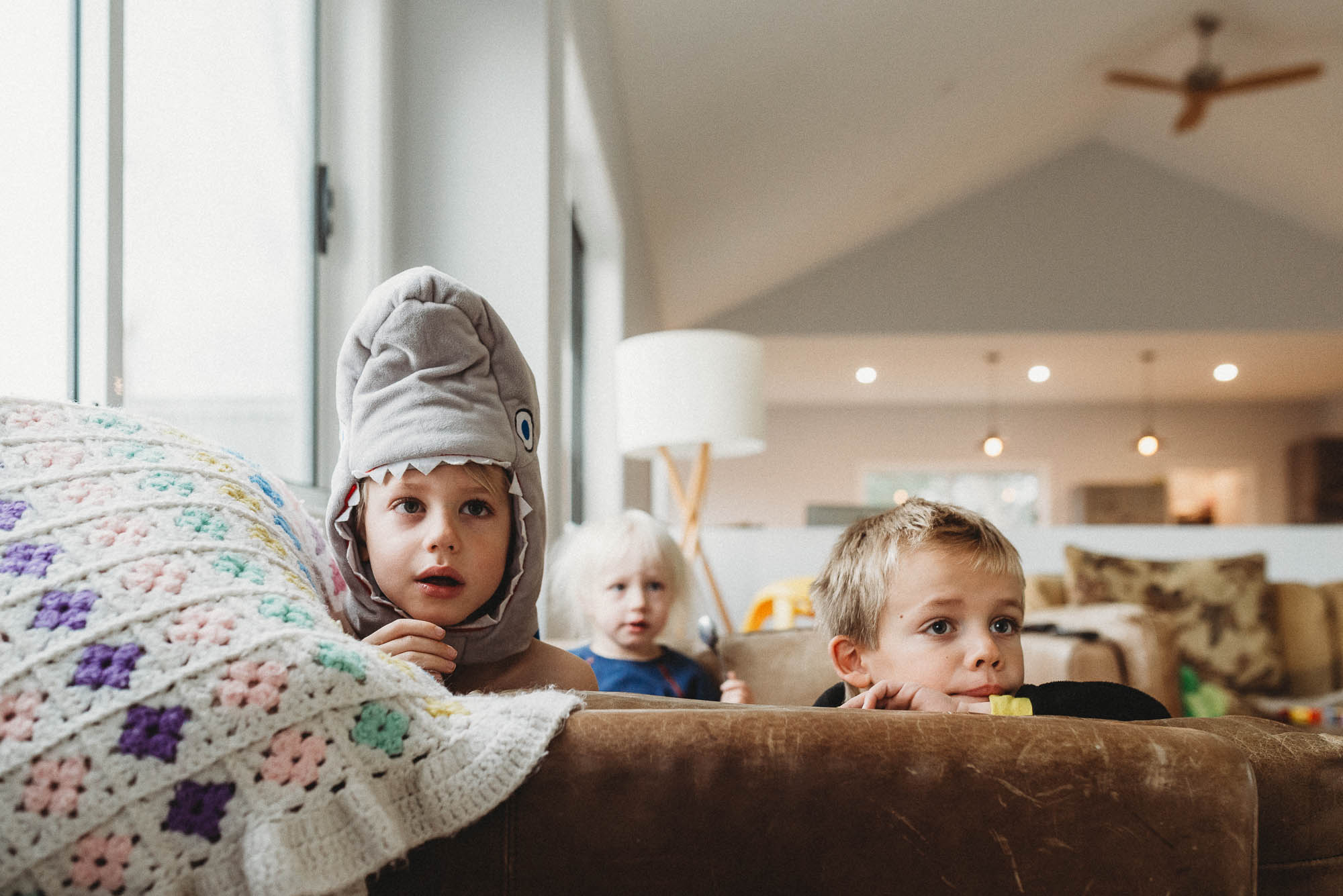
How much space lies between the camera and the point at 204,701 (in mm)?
539

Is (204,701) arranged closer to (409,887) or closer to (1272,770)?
(409,887)

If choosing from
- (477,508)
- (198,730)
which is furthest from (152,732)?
(477,508)

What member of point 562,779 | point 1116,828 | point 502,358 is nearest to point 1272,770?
point 1116,828

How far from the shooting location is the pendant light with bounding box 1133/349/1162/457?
310 inches

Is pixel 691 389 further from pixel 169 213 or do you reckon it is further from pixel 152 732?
pixel 152 732

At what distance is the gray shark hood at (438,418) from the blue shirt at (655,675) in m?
0.79

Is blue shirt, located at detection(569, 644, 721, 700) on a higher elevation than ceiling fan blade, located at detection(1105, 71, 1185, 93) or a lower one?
lower

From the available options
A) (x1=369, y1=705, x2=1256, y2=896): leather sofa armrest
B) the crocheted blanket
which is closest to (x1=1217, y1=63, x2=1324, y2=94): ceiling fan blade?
(x1=369, y1=705, x2=1256, y2=896): leather sofa armrest

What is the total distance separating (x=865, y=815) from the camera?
0.55 m

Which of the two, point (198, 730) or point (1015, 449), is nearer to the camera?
point (198, 730)

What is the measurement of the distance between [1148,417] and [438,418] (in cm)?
1005

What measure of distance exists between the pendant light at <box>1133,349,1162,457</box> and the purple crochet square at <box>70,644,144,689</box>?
8.10 metres

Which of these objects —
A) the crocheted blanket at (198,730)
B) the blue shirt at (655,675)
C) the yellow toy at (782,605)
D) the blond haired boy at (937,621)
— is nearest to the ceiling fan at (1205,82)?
the yellow toy at (782,605)

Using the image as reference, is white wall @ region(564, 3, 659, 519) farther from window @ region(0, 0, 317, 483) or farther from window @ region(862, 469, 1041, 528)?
window @ region(862, 469, 1041, 528)
